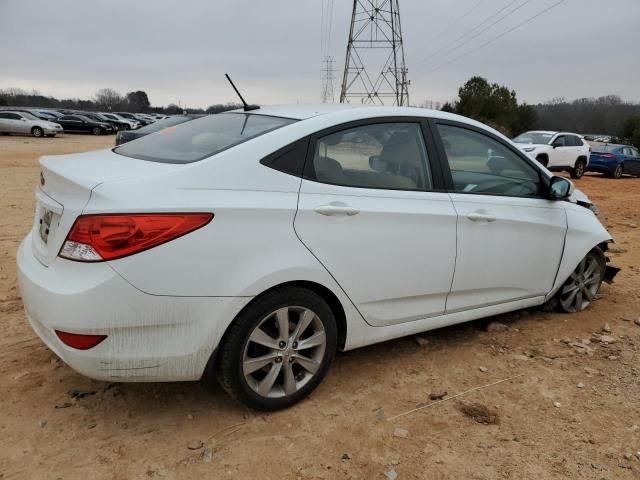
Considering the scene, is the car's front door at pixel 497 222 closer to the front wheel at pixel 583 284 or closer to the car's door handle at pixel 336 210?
→ the front wheel at pixel 583 284

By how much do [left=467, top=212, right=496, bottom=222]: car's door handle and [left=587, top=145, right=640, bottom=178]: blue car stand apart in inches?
846

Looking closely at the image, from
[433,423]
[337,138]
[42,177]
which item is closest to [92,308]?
[42,177]

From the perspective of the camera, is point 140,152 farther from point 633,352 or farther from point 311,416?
point 633,352

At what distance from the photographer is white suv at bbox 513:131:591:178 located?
18609 mm

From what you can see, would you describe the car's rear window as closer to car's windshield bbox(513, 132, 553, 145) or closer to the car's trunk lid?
the car's trunk lid

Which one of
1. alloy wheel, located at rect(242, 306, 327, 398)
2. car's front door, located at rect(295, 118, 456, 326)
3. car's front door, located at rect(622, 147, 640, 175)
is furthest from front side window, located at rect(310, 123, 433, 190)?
car's front door, located at rect(622, 147, 640, 175)

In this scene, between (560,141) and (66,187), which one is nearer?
(66,187)

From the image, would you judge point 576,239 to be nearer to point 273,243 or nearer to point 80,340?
point 273,243

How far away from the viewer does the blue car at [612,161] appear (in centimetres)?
2223

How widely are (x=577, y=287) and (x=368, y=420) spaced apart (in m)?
2.49

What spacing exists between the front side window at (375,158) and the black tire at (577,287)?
183cm

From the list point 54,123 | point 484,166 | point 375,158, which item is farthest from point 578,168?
point 54,123

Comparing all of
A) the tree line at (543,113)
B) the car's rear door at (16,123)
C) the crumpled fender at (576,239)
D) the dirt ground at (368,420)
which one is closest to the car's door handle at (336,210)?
the dirt ground at (368,420)

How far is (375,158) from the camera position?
3162 mm
